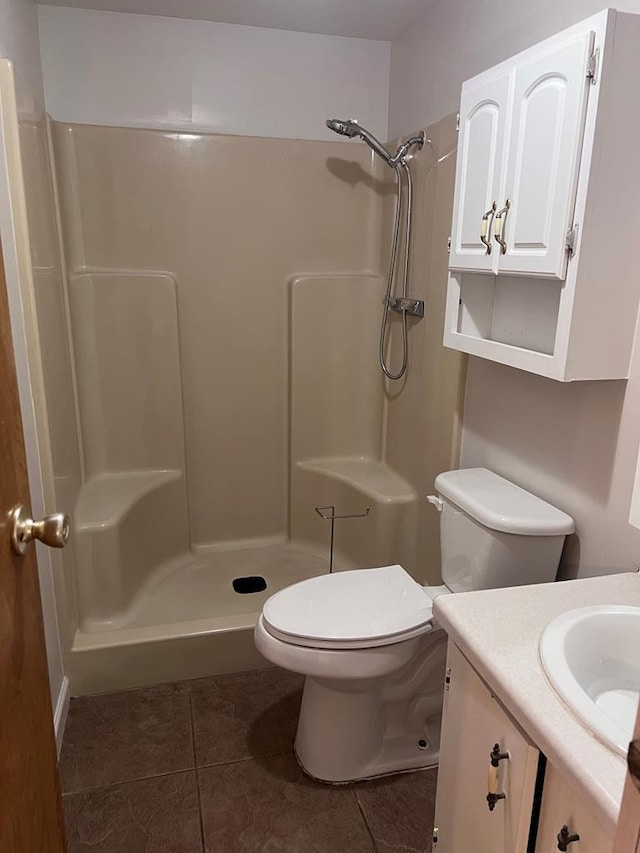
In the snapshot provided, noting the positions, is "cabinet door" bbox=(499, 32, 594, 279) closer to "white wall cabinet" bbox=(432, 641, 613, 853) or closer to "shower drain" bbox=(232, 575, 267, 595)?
"white wall cabinet" bbox=(432, 641, 613, 853)

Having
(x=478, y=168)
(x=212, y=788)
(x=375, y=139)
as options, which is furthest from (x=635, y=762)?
(x=375, y=139)

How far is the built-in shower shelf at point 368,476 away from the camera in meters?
2.60

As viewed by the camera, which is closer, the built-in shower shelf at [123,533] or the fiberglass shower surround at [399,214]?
the built-in shower shelf at [123,533]

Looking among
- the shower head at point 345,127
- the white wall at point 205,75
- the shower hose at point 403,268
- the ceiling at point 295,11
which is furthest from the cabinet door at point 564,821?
the white wall at point 205,75

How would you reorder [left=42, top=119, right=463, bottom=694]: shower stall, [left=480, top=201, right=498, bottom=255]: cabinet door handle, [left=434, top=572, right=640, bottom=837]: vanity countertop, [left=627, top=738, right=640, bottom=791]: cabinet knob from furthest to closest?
1. [left=42, top=119, right=463, bottom=694]: shower stall
2. [left=480, top=201, right=498, bottom=255]: cabinet door handle
3. [left=434, top=572, right=640, bottom=837]: vanity countertop
4. [left=627, top=738, right=640, bottom=791]: cabinet knob

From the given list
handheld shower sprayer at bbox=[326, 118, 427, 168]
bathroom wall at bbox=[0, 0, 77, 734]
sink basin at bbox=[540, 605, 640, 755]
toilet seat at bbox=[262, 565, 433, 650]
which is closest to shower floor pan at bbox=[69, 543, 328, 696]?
bathroom wall at bbox=[0, 0, 77, 734]

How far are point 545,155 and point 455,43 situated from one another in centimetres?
96

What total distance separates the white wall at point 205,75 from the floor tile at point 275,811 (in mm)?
2295

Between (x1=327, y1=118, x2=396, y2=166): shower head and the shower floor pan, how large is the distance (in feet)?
5.96

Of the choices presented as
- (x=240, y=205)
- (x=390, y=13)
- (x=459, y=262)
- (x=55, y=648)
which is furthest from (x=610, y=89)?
(x=55, y=648)

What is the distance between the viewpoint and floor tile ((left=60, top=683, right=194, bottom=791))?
6.13 feet

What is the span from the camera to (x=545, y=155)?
138 centimetres

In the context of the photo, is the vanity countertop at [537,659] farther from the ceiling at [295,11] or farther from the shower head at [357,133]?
the ceiling at [295,11]

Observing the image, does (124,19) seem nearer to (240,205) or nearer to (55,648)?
(240,205)
